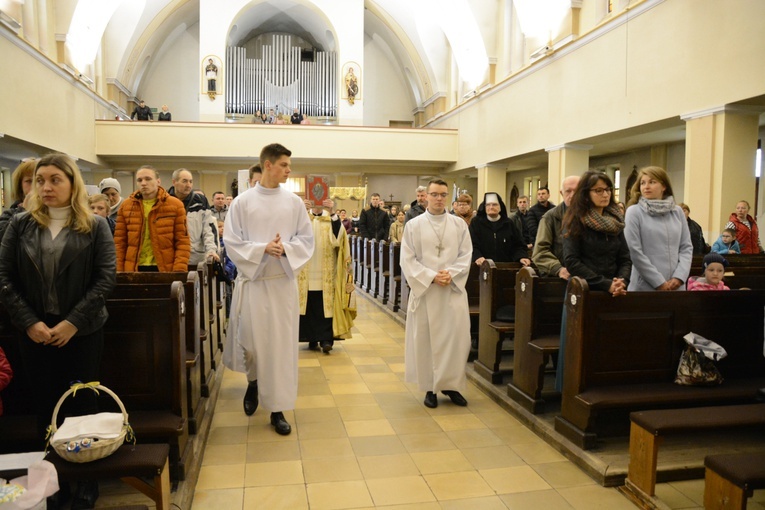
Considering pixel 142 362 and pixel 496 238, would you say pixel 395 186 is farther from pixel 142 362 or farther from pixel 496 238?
pixel 142 362

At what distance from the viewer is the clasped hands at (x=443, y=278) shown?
14.5 feet

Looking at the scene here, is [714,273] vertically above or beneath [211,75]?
beneath

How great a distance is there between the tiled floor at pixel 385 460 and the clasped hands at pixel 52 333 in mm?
1069

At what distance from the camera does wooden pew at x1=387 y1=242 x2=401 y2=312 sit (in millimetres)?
8375

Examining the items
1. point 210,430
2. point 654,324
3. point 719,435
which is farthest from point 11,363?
point 719,435

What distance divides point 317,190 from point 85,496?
4084 mm

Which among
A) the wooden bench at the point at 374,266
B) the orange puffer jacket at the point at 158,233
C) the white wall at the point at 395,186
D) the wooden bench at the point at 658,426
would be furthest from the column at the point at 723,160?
the white wall at the point at 395,186

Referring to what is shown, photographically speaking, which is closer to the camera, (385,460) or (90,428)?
(90,428)

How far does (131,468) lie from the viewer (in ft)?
7.66

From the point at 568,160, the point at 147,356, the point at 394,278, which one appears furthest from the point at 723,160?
the point at 147,356

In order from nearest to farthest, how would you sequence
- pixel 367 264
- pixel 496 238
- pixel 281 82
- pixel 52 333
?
1. pixel 52 333
2. pixel 496 238
3. pixel 367 264
4. pixel 281 82

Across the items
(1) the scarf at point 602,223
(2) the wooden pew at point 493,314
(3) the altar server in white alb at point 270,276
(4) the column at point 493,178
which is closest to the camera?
(1) the scarf at point 602,223

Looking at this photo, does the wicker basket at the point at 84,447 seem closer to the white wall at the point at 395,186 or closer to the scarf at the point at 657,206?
the scarf at the point at 657,206

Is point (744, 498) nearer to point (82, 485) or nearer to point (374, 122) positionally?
point (82, 485)
